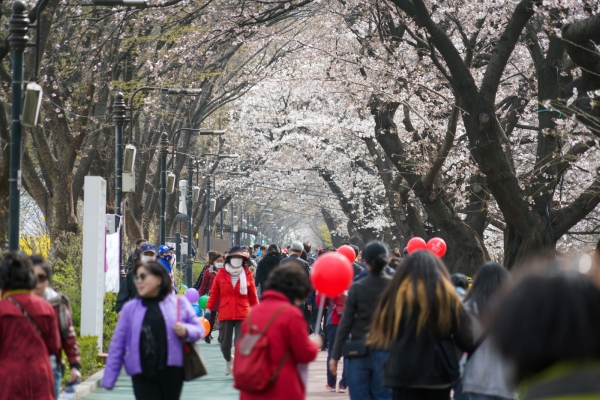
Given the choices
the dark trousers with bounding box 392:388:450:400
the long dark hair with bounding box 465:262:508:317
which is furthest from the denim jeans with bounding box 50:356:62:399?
the long dark hair with bounding box 465:262:508:317

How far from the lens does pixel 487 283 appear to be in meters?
6.82

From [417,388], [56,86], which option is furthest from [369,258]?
[56,86]

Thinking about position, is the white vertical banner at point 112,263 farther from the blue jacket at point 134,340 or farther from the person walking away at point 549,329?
the person walking away at point 549,329

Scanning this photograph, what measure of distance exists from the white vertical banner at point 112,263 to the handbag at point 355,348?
260 inches

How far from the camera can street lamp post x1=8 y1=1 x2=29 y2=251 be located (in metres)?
10.3

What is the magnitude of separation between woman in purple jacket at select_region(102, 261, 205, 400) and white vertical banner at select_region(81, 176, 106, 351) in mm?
6307

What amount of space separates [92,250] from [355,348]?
602cm

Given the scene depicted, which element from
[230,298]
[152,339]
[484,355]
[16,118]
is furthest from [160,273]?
[230,298]

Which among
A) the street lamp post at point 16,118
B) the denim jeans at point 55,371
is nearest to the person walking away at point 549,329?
the denim jeans at point 55,371

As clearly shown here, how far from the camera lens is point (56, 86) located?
61.5ft

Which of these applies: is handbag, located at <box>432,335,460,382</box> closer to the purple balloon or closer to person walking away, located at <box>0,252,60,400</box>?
person walking away, located at <box>0,252,60,400</box>

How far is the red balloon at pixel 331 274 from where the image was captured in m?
6.98

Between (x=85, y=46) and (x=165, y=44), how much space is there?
9.02 feet

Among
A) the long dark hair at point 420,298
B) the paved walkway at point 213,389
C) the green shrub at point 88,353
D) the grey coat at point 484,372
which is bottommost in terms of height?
the paved walkway at point 213,389
